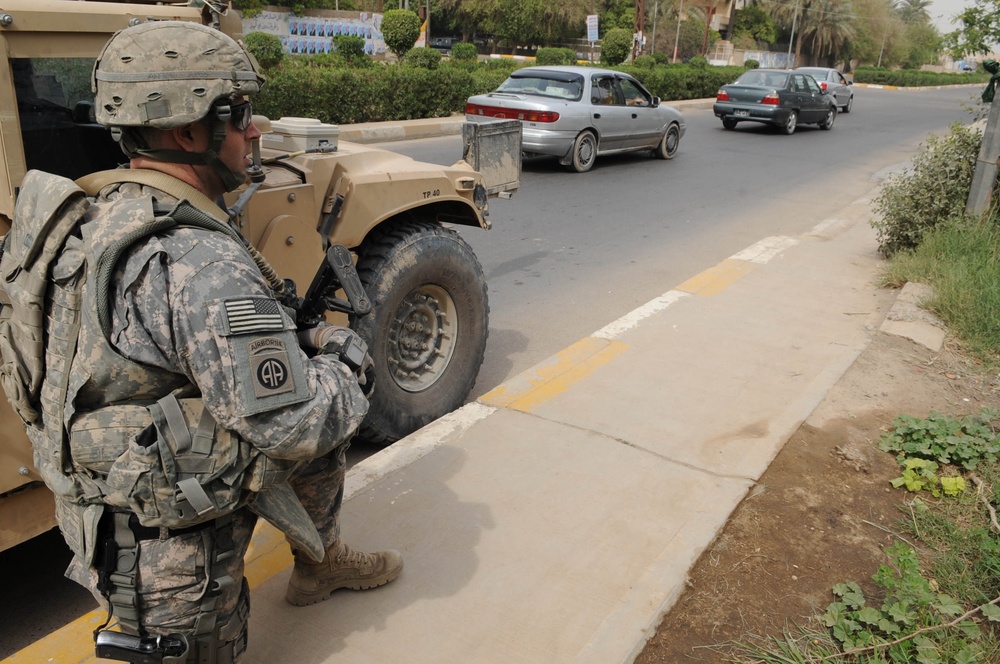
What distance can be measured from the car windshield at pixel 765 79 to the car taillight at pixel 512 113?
9869mm

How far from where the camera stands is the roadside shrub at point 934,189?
6938mm

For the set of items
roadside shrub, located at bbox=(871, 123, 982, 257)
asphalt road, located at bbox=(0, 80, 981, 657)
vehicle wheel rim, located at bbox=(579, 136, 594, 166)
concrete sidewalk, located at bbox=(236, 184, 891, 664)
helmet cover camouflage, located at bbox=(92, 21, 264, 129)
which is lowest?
asphalt road, located at bbox=(0, 80, 981, 657)

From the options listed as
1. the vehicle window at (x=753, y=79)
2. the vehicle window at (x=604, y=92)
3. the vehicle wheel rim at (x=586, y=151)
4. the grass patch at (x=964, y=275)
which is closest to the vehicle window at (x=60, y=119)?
the grass patch at (x=964, y=275)

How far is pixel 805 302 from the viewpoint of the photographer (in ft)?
A: 20.4

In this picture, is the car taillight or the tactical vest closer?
the tactical vest

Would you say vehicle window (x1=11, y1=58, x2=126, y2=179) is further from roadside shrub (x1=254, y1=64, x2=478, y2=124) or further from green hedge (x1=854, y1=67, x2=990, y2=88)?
green hedge (x1=854, y1=67, x2=990, y2=88)

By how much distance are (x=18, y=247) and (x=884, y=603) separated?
2.66m

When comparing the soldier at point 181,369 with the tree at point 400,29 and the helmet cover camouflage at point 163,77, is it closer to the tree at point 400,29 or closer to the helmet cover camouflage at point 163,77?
the helmet cover camouflage at point 163,77

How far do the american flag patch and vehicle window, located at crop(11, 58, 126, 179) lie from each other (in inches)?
52.9

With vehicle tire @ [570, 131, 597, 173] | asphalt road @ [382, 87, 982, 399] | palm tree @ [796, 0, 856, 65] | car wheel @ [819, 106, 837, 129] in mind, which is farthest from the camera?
palm tree @ [796, 0, 856, 65]

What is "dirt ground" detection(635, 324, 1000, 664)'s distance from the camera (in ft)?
8.82

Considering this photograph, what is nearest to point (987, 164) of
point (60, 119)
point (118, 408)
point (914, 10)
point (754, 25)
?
point (60, 119)

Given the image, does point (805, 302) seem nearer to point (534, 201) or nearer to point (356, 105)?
point (534, 201)

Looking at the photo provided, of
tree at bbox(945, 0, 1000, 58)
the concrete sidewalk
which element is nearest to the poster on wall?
tree at bbox(945, 0, 1000, 58)
